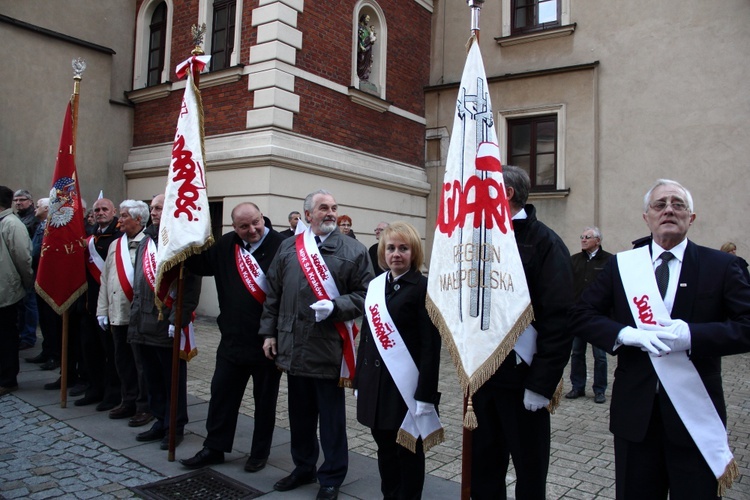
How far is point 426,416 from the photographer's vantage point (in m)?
3.44

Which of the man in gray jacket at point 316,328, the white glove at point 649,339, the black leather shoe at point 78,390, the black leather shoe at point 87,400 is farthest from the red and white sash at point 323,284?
the black leather shoe at point 78,390

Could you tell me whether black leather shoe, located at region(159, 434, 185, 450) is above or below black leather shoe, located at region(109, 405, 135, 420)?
below

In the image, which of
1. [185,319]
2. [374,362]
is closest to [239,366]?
[185,319]

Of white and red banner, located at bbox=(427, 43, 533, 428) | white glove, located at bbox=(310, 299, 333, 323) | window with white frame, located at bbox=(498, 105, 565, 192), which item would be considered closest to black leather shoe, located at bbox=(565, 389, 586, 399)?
white glove, located at bbox=(310, 299, 333, 323)

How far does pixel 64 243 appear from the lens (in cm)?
610

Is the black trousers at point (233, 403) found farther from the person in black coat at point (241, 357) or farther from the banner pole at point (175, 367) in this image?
the banner pole at point (175, 367)

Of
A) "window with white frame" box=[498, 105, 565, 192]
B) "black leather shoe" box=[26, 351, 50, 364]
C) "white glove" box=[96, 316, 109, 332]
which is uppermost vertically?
"window with white frame" box=[498, 105, 565, 192]

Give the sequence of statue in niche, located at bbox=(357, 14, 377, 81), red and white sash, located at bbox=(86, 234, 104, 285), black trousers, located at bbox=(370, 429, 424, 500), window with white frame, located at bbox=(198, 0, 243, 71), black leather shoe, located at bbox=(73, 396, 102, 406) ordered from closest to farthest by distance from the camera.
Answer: black trousers, located at bbox=(370, 429, 424, 500)
black leather shoe, located at bbox=(73, 396, 102, 406)
red and white sash, located at bbox=(86, 234, 104, 285)
window with white frame, located at bbox=(198, 0, 243, 71)
statue in niche, located at bbox=(357, 14, 377, 81)

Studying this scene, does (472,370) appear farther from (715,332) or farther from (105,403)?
(105,403)

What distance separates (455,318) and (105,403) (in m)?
4.23

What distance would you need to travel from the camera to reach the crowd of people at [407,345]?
8.72ft

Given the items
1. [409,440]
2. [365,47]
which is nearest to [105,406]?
[409,440]

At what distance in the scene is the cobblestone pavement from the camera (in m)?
4.08

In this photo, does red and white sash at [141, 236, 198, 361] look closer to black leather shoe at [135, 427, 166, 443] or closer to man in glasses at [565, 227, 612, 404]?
black leather shoe at [135, 427, 166, 443]
